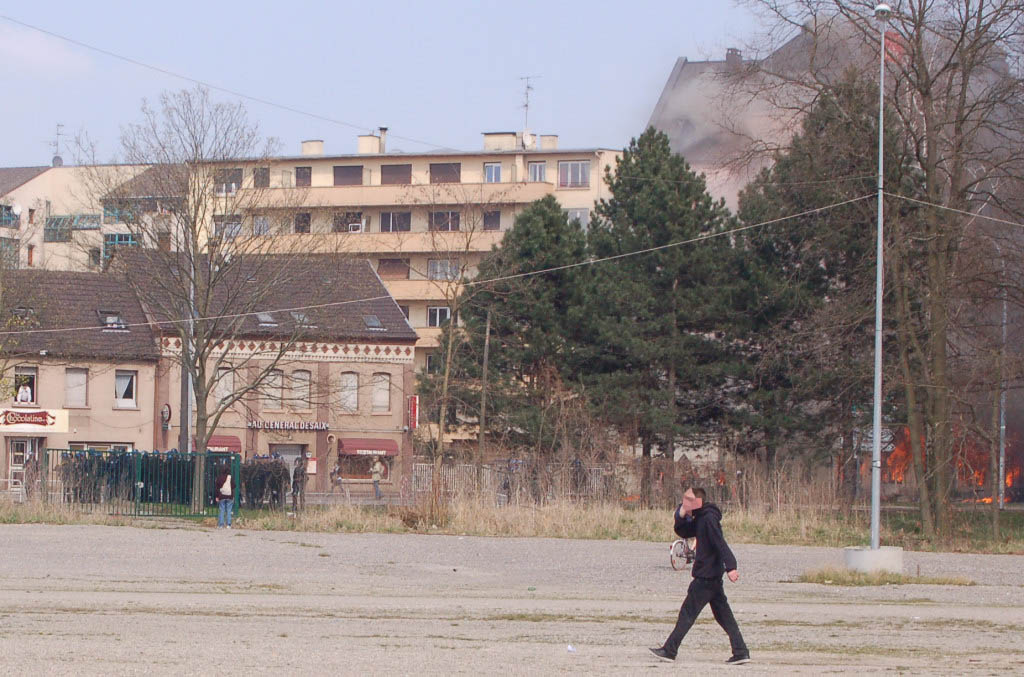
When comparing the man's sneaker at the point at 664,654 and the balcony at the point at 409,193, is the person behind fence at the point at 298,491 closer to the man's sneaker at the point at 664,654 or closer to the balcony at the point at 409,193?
the man's sneaker at the point at 664,654

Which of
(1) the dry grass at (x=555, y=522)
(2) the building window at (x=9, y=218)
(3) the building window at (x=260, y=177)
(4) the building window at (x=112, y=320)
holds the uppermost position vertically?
(2) the building window at (x=9, y=218)

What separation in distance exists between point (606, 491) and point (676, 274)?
48.8 ft

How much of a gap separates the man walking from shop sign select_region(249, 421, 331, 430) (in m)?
49.5

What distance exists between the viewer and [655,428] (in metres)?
47.3

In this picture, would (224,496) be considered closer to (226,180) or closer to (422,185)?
(226,180)

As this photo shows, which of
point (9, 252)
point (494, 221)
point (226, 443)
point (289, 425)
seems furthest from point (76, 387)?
point (494, 221)

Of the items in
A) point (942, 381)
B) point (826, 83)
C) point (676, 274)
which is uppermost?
point (826, 83)

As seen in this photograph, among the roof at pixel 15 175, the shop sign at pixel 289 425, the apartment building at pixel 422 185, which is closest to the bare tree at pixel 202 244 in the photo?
the shop sign at pixel 289 425

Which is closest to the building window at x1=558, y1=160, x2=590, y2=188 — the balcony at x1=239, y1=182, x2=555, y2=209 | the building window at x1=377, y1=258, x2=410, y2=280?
the balcony at x1=239, y1=182, x2=555, y2=209

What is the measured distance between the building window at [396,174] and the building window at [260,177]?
48445mm

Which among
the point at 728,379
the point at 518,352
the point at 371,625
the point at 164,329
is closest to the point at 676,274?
the point at 728,379

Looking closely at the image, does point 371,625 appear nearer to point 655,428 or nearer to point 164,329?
point 655,428

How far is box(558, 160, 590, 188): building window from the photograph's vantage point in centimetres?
8944

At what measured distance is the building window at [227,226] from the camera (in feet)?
132
